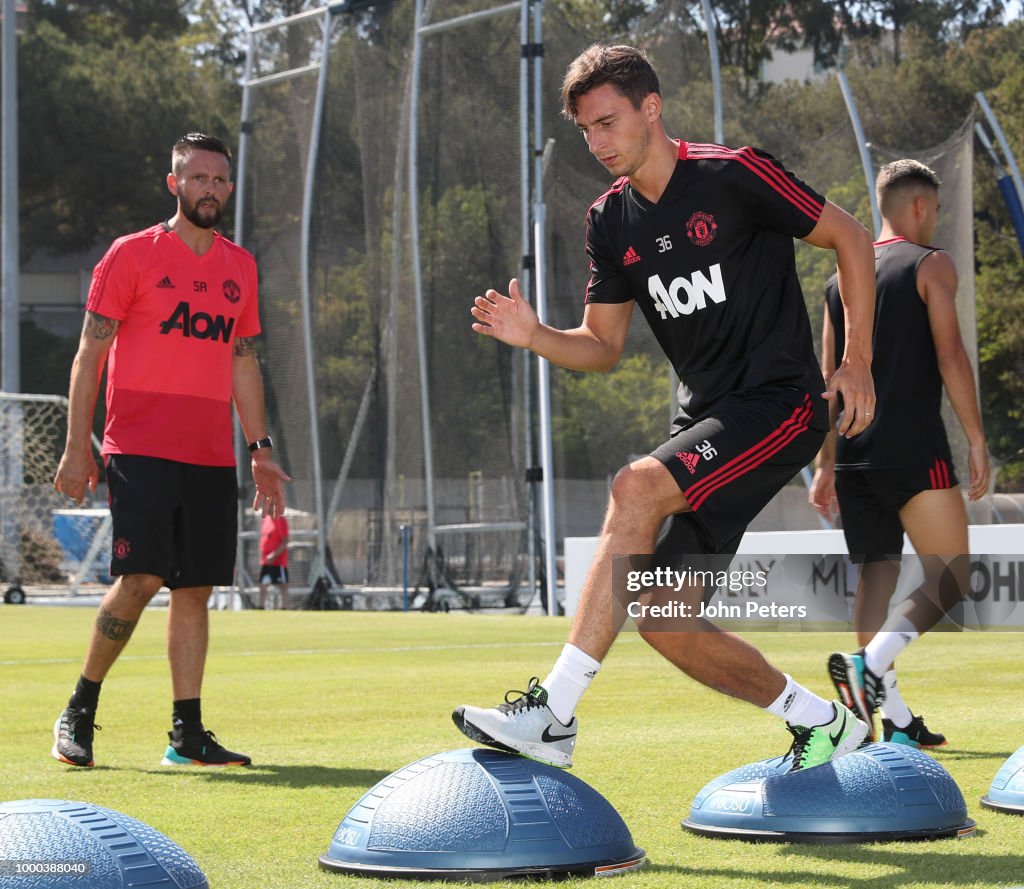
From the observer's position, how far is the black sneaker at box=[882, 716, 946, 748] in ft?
21.4

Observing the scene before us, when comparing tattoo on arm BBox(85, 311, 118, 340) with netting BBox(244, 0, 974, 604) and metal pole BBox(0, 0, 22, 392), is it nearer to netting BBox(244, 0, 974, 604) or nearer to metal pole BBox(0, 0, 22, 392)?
netting BBox(244, 0, 974, 604)

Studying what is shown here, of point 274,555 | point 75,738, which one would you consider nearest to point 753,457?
point 75,738

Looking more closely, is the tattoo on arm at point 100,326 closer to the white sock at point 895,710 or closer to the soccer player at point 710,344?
the soccer player at point 710,344

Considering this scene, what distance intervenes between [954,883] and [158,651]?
10488mm

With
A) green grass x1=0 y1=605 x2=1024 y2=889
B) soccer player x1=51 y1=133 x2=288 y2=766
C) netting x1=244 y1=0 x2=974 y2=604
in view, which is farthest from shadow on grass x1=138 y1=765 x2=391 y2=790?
netting x1=244 y1=0 x2=974 y2=604

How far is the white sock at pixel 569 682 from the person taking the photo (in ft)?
14.0

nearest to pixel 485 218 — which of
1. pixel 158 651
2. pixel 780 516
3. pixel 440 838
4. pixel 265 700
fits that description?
pixel 780 516

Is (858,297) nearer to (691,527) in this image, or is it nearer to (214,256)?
(691,527)

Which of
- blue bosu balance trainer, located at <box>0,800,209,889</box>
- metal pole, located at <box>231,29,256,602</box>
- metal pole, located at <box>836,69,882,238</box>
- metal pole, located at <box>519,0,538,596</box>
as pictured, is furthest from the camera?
metal pole, located at <box>231,29,256,602</box>

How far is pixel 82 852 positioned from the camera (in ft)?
11.5

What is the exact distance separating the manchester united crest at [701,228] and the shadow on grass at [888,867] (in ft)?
5.54

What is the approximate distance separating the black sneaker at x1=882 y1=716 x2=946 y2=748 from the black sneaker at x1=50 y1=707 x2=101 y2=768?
308 cm

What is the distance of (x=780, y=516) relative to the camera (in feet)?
63.1

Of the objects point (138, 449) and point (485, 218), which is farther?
point (485, 218)
